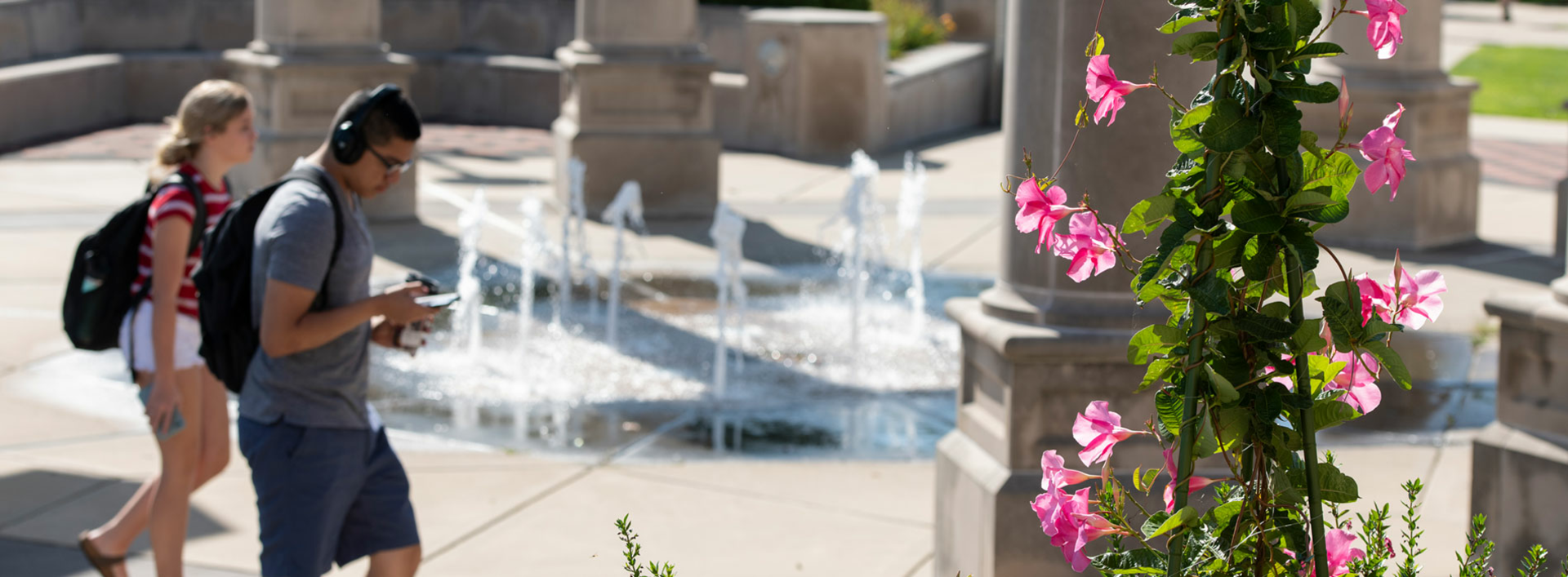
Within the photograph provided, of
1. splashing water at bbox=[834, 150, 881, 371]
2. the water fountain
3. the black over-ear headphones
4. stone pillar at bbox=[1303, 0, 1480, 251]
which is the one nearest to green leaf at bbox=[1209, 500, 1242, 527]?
the black over-ear headphones

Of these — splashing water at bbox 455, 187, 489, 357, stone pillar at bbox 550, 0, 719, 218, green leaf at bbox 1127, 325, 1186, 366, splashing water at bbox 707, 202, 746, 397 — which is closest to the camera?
green leaf at bbox 1127, 325, 1186, 366

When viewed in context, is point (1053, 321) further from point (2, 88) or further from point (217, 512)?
point (2, 88)

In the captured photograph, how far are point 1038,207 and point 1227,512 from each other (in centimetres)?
41

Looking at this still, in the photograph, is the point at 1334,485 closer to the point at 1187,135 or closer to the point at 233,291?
the point at 1187,135

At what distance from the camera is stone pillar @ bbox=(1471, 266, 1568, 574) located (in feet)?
14.9

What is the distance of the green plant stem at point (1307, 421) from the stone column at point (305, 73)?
11010mm

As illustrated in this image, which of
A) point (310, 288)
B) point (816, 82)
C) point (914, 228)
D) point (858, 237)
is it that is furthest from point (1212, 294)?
point (816, 82)

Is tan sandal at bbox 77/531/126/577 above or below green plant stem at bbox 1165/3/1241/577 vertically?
below

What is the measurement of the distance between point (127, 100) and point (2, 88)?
2.55 metres

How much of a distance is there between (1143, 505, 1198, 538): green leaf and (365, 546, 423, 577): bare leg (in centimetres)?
260

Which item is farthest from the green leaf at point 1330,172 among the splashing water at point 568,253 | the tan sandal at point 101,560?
the splashing water at point 568,253

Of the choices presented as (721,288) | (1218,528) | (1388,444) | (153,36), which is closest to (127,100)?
(153,36)

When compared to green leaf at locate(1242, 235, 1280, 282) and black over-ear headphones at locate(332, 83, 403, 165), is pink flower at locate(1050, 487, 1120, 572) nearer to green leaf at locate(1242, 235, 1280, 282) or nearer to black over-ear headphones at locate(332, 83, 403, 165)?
green leaf at locate(1242, 235, 1280, 282)

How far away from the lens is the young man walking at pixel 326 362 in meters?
3.83
